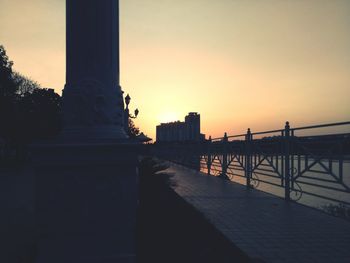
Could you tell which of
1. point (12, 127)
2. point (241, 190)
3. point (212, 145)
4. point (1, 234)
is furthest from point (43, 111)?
point (1, 234)

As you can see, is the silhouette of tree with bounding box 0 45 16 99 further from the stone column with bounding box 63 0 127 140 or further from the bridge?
the stone column with bounding box 63 0 127 140

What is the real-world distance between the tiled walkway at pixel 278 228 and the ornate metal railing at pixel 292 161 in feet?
1.92

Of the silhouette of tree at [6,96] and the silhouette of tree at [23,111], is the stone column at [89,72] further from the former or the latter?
the silhouette of tree at [6,96]

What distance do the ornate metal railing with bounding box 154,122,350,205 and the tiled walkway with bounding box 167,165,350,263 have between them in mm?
585

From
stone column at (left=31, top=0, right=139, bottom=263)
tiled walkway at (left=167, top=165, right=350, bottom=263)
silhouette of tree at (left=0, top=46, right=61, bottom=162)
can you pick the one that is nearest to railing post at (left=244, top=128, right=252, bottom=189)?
tiled walkway at (left=167, top=165, right=350, bottom=263)

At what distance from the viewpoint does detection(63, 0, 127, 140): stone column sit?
4227mm

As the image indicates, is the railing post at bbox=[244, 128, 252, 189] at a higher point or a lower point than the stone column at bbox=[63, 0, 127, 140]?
lower

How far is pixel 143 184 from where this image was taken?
6.26 m

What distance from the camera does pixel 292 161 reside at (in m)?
8.84

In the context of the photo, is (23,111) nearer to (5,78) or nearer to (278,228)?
(5,78)

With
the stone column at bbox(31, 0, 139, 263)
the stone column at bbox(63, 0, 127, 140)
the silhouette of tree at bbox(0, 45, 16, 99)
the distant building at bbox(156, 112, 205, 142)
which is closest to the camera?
the stone column at bbox(31, 0, 139, 263)

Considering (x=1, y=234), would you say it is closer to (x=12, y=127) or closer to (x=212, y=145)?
(x=212, y=145)

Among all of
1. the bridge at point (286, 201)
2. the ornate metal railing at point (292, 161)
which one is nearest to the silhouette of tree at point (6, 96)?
the ornate metal railing at point (292, 161)

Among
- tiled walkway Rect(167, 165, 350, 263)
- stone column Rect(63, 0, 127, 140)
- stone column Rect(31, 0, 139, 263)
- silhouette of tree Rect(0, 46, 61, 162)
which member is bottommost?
tiled walkway Rect(167, 165, 350, 263)
